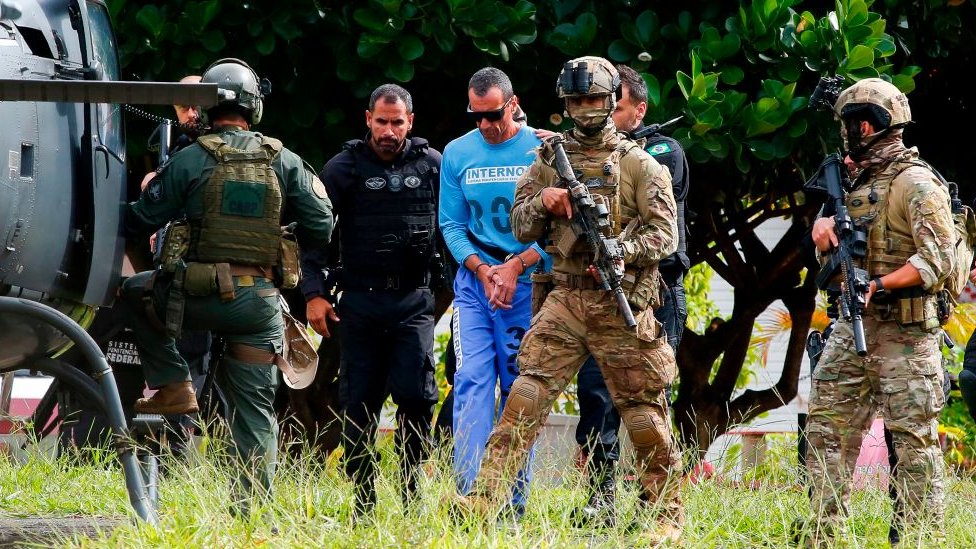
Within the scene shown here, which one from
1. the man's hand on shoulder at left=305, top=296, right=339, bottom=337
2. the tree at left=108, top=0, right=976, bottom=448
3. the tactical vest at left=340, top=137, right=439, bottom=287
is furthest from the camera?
the tree at left=108, top=0, right=976, bottom=448

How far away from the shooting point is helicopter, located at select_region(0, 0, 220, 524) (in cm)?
562

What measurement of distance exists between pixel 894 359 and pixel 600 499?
1312 millimetres

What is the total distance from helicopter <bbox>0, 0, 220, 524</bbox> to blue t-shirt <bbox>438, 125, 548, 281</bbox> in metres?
1.51

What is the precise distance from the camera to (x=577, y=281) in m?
6.17

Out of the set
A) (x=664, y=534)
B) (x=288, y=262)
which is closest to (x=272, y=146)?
(x=288, y=262)

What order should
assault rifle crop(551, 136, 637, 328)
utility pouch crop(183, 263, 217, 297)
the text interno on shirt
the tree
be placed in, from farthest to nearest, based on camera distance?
the tree
the text interno on shirt
utility pouch crop(183, 263, 217, 297)
assault rifle crop(551, 136, 637, 328)

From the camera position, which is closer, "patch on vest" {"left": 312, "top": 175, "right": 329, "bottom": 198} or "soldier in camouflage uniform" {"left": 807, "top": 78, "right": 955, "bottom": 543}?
"soldier in camouflage uniform" {"left": 807, "top": 78, "right": 955, "bottom": 543}

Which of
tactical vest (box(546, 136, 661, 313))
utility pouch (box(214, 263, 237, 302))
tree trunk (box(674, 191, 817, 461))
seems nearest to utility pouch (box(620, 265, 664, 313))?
tactical vest (box(546, 136, 661, 313))

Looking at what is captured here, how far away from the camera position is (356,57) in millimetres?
8273

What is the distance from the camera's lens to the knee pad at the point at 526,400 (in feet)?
19.9

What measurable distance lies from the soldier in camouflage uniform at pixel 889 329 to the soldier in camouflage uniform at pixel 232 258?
2.25m

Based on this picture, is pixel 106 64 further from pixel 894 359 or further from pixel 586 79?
pixel 894 359

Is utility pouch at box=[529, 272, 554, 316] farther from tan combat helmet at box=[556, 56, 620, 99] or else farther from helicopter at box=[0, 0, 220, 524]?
helicopter at box=[0, 0, 220, 524]

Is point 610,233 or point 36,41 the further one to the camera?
point 36,41
